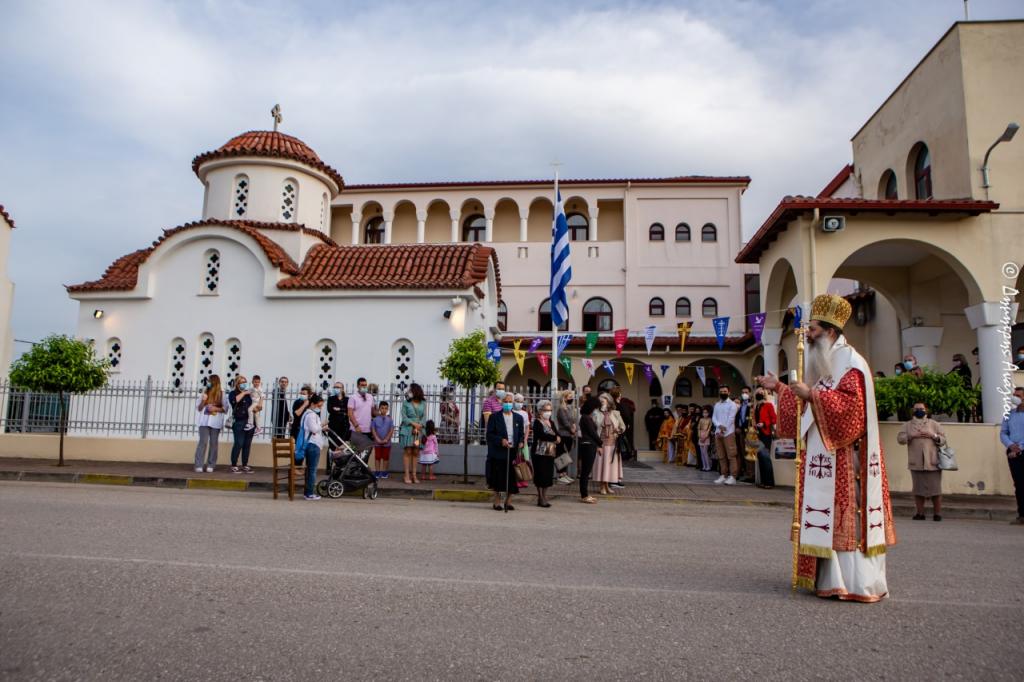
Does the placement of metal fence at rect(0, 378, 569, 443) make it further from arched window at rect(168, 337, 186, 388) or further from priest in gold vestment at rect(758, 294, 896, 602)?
priest in gold vestment at rect(758, 294, 896, 602)

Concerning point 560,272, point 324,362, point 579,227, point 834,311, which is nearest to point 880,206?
point 560,272

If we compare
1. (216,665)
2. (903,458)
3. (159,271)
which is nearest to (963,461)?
(903,458)

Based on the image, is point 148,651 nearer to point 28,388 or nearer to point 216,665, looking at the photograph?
point 216,665

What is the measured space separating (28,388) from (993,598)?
57.2ft

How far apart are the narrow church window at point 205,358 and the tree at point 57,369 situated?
11.0ft

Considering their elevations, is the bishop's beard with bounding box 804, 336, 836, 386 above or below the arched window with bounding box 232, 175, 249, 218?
below

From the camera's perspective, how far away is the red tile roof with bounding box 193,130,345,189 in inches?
788

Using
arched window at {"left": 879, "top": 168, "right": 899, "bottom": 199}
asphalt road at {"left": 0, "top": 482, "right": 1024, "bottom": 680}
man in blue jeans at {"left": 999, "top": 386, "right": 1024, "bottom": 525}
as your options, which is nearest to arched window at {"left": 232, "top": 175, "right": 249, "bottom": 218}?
asphalt road at {"left": 0, "top": 482, "right": 1024, "bottom": 680}

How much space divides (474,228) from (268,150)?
47.4 ft

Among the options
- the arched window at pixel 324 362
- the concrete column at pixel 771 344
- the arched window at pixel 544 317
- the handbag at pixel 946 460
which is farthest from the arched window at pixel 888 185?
the arched window at pixel 324 362

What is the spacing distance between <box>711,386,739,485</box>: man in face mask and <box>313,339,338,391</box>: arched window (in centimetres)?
938

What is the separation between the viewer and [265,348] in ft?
58.5

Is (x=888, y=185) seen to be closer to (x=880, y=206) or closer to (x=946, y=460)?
(x=880, y=206)

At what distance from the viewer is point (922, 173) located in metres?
17.1
